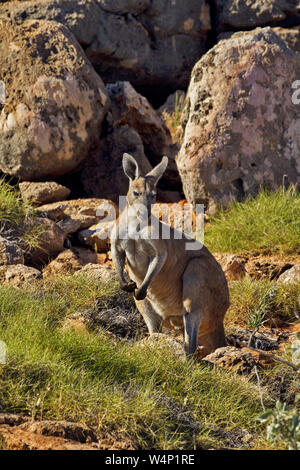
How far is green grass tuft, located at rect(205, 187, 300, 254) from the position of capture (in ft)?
26.1

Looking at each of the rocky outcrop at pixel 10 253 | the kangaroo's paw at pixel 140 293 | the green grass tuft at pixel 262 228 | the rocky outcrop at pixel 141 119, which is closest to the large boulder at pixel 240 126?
the green grass tuft at pixel 262 228

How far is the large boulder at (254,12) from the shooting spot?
1116cm

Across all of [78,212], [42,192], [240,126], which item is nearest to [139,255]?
[78,212]

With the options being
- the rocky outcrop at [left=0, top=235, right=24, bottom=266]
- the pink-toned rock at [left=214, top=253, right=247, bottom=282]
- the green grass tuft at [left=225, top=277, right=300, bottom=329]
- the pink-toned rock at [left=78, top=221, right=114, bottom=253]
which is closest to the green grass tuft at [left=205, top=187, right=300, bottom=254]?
the pink-toned rock at [left=214, top=253, right=247, bottom=282]

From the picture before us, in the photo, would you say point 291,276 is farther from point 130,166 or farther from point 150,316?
point 130,166

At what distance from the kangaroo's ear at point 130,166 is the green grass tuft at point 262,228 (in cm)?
262

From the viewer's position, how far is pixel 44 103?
8805 millimetres

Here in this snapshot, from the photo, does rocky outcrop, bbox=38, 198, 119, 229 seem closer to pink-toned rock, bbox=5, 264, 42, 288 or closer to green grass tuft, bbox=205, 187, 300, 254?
green grass tuft, bbox=205, 187, 300, 254

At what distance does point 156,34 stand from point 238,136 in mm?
3313

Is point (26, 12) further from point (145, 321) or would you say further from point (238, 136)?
point (145, 321)

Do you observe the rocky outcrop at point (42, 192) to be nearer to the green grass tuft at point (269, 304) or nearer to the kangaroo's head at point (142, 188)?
the green grass tuft at point (269, 304)

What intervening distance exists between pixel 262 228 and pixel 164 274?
260 cm

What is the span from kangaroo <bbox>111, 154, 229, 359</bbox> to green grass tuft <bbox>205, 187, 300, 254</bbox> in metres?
2.10

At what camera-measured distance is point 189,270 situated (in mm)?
5855
